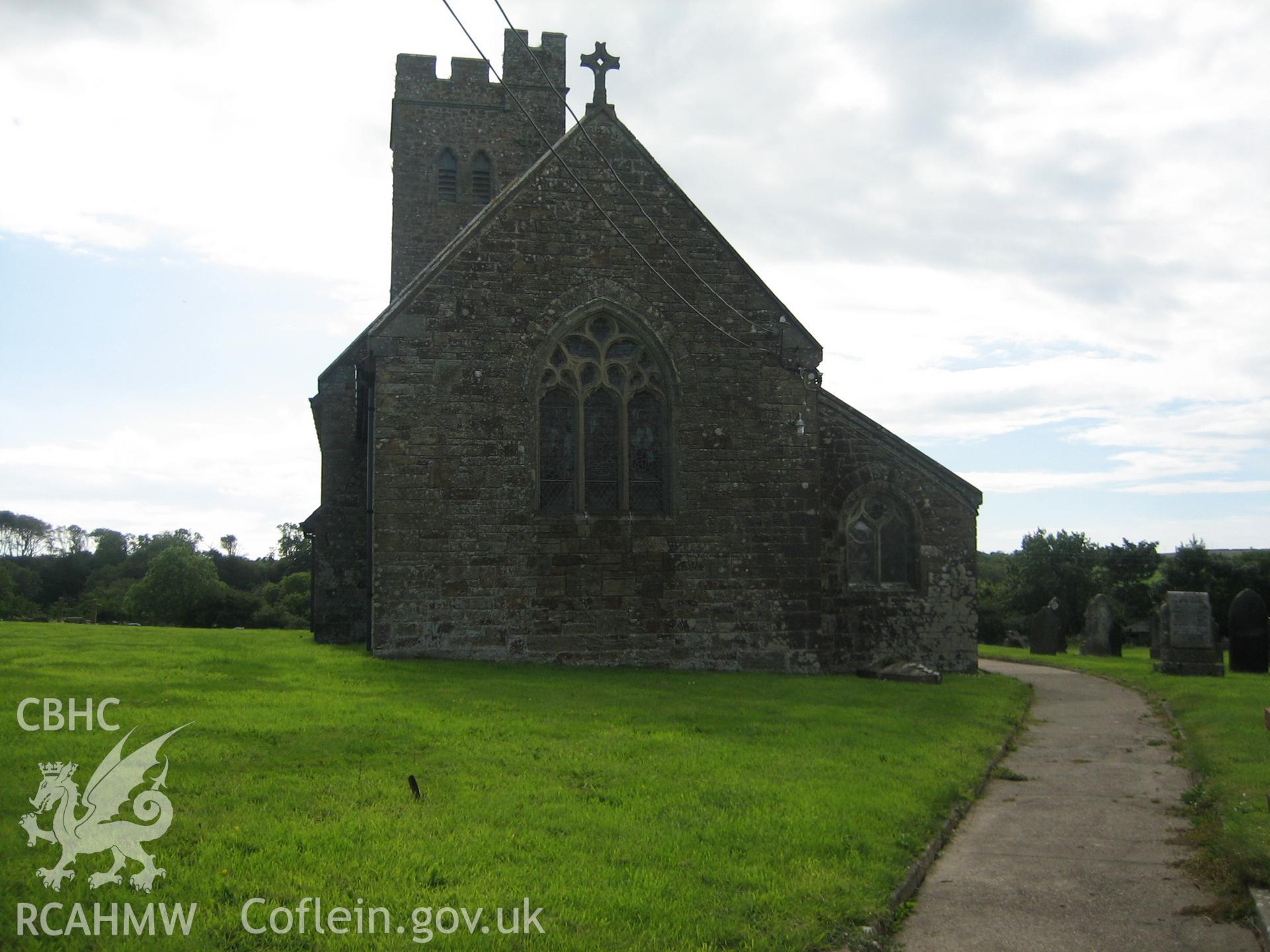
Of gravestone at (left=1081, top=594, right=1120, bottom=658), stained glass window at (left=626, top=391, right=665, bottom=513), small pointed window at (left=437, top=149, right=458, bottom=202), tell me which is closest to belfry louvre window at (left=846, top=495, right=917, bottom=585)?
stained glass window at (left=626, top=391, right=665, bottom=513)

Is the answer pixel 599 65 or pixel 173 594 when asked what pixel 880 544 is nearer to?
pixel 599 65

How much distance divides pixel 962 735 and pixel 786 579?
5903 millimetres

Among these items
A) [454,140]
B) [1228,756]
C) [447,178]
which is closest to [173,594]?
[447,178]

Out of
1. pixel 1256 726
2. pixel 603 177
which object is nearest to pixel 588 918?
pixel 1256 726

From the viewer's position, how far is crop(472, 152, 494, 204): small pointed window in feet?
92.1

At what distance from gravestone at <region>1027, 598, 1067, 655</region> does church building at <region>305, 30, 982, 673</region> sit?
14155mm

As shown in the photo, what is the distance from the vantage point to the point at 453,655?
54.2ft

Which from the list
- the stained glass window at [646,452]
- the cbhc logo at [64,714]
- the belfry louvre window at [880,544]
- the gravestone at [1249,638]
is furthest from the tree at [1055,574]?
the cbhc logo at [64,714]

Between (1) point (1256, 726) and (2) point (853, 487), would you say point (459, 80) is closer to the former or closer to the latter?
(2) point (853, 487)

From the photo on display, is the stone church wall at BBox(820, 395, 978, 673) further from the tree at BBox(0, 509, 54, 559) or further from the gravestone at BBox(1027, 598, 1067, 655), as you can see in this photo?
the tree at BBox(0, 509, 54, 559)

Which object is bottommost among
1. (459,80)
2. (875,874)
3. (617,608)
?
(875,874)

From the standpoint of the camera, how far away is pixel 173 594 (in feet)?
193

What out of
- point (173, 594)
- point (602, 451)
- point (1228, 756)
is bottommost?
point (1228, 756)

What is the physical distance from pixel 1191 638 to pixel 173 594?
53452 mm
